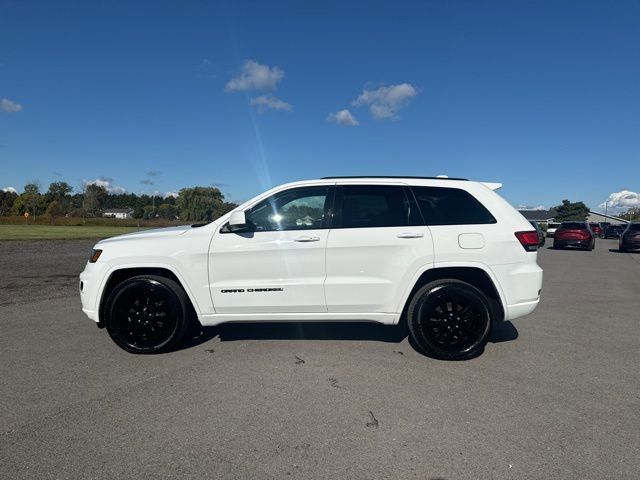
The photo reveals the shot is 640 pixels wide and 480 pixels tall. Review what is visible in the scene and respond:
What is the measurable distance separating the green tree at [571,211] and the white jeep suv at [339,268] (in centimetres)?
9819

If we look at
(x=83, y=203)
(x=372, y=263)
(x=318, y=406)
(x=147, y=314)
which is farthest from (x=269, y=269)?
(x=83, y=203)

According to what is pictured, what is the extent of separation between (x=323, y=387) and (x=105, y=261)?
105 inches

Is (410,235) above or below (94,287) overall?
above

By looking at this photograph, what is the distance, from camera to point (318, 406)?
327 centimetres

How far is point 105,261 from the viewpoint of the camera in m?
4.41

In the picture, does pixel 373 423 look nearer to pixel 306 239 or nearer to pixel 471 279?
pixel 306 239

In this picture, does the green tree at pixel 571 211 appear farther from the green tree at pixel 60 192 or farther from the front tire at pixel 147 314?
the green tree at pixel 60 192

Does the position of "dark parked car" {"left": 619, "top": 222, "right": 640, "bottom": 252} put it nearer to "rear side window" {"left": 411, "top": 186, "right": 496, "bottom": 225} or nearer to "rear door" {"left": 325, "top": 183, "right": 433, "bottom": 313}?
"rear side window" {"left": 411, "top": 186, "right": 496, "bottom": 225}

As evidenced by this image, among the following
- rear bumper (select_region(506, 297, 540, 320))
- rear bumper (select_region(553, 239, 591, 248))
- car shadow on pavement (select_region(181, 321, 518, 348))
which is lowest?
car shadow on pavement (select_region(181, 321, 518, 348))

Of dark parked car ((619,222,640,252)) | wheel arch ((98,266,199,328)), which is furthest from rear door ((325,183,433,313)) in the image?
dark parked car ((619,222,640,252))

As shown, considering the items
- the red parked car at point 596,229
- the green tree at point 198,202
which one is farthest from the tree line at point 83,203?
the red parked car at point 596,229

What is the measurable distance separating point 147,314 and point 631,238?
2307 cm

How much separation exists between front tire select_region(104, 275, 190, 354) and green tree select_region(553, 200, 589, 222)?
99.9m

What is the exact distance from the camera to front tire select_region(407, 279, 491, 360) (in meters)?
4.23
